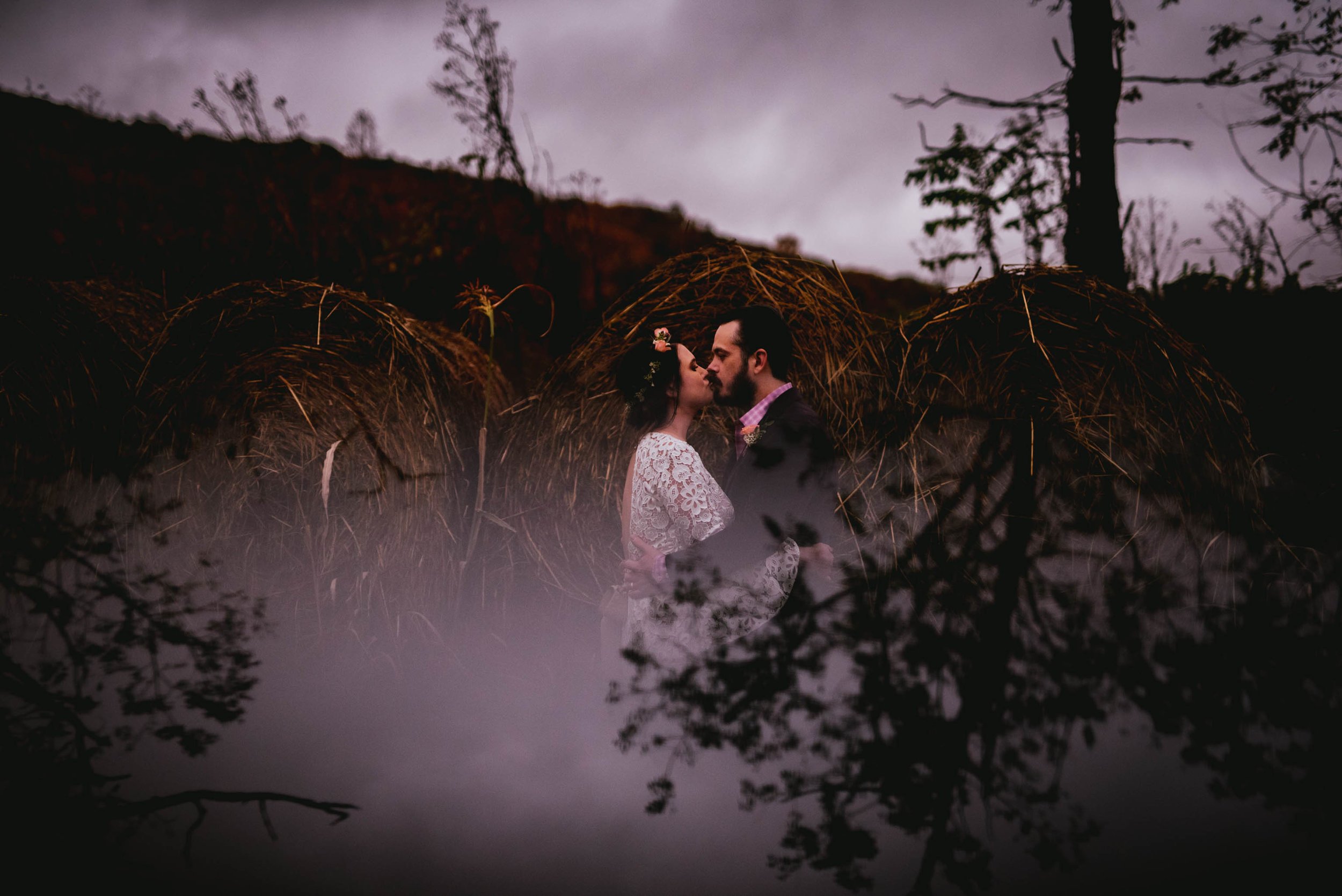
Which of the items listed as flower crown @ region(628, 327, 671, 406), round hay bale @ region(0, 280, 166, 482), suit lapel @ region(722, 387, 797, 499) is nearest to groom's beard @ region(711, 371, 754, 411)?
suit lapel @ region(722, 387, 797, 499)

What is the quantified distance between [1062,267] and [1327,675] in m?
1.59

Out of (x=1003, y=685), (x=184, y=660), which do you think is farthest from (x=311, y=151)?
(x=1003, y=685)

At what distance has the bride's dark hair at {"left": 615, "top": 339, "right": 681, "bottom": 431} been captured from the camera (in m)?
2.78

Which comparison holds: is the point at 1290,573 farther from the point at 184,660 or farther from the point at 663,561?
the point at 184,660

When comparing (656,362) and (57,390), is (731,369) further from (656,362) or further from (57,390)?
(57,390)

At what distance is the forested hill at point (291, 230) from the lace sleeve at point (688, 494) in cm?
118

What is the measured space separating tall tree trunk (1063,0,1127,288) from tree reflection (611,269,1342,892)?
126cm

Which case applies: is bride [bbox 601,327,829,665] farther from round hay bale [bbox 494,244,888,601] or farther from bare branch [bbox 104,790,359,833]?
bare branch [bbox 104,790,359,833]

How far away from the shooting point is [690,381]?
109 inches

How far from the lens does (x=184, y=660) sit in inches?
93.0

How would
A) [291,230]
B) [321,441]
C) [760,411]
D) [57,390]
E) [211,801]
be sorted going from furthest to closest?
[291,230]
[321,441]
[57,390]
[760,411]
[211,801]

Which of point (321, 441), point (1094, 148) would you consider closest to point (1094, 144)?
point (1094, 148)

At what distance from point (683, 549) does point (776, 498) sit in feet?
1.40

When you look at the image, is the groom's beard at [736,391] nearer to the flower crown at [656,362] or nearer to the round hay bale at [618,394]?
the flower crown at [656,362]
